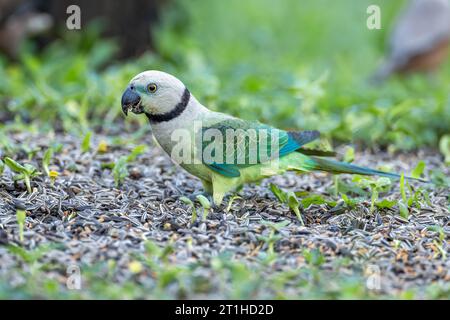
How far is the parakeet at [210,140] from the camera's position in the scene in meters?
4.65

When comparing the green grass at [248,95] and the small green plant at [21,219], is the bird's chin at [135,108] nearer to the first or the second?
the green grass at [248,95]

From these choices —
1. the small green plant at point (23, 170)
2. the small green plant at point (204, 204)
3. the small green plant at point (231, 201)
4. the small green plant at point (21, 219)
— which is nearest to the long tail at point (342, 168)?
the small green plant at point (231, 201)

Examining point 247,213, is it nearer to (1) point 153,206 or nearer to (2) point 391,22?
(1) point 153,206

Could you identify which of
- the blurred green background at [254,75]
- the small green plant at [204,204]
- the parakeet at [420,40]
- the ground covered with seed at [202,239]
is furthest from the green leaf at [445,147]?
the parakeet at [420,40]

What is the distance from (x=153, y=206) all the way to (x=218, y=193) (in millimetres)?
420

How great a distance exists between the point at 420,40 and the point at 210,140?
5.31 m

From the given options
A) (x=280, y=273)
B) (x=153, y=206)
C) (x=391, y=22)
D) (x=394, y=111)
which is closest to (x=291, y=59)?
(x=391, y=22)

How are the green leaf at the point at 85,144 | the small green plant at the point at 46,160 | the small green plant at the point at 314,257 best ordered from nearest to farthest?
the small green plant at the point at 314,257 → the small green plant at the point at 46,160 → the green leaf at the point at 85,144

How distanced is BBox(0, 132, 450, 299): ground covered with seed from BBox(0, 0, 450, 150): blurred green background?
3.68 ft

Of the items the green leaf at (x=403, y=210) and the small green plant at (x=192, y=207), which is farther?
the green leaf at (x=403, y=210)

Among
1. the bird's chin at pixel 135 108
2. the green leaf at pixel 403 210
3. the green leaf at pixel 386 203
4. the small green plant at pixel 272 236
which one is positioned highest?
the bird's chin at pixel 135 108

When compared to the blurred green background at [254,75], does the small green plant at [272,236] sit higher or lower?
lower

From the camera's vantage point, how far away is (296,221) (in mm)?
4594

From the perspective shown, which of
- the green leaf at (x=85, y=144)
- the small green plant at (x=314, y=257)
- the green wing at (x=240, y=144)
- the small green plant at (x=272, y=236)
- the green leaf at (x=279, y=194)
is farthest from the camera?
the green leaf at (x=85, y=144)
